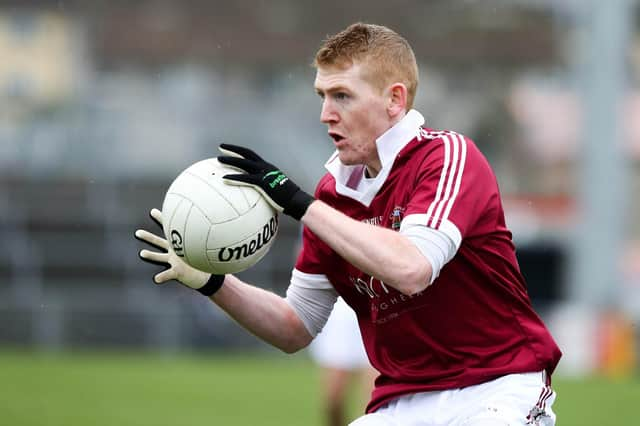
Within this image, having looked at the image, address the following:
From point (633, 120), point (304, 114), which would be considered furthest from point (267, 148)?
point (633, 120)

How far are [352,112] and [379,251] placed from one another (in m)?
0.62

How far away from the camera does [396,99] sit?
4.62 metres

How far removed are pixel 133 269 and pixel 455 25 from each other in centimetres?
1212

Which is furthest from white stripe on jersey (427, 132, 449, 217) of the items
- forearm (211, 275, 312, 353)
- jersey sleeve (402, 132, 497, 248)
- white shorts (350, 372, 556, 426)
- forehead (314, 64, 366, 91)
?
forearm (211, 275, 312, 353)

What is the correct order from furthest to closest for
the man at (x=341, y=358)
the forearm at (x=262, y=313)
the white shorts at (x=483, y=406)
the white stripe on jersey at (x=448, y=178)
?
the man at (x=341, y=358) → the forearm at (x=262, y=313) → the white shorts at (x=483, y=406) → the white stripe on jersey at (x=448, y=178)

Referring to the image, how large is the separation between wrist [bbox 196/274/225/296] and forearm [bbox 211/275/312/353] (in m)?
0.04

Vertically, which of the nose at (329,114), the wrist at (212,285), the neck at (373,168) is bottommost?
the wrist at (212,285)

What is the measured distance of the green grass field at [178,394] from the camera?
1165 centimetres

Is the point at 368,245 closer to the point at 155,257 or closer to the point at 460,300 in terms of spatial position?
the point at 460,300

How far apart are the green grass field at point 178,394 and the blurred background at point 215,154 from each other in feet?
0.19

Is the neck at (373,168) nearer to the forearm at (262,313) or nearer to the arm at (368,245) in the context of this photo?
the arm at (368,245)

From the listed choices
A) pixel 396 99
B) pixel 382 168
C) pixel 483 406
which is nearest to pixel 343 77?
pixel 396 99

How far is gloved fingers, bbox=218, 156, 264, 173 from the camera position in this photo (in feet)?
14.6

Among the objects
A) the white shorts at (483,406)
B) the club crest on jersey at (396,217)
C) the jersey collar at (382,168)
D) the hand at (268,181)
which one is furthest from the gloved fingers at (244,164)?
the white shorts at (483,406)
